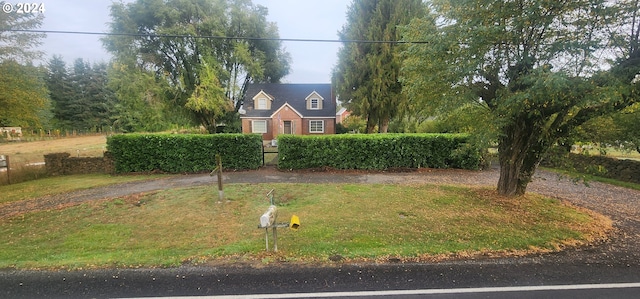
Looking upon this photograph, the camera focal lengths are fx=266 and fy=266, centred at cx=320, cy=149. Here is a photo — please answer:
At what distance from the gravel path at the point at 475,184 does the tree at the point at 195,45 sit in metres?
Result: 14.8

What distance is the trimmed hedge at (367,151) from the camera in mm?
13000

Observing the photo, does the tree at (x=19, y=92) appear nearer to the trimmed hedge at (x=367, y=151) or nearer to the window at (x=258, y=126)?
the trimmed hedge at (x=367, y=151)

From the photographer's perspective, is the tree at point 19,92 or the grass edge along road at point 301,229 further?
the tree at point 19,92

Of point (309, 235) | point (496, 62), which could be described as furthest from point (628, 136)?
point (309, 235)

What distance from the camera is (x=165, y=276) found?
4.12 m

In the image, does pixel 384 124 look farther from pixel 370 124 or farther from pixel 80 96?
pixel 80 96

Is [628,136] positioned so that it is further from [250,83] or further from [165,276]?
[250,83]

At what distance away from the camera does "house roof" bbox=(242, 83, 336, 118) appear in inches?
1124

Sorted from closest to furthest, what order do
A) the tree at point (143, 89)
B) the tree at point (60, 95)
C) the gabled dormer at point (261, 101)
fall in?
the tree at point (143, 89)
the gabled dormer at point (261, 101)
the tree at point (60, 95)

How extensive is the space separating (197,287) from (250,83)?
30328mm

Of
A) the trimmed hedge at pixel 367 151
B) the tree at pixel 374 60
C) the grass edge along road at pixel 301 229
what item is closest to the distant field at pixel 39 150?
the grass edge along road at pixel 301 229

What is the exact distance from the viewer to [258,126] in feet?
93.9

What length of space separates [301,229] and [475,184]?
317 inches
